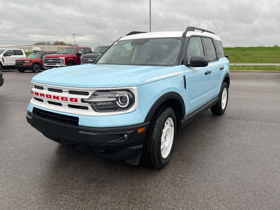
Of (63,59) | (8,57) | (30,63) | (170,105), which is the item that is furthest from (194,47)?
(8,57)

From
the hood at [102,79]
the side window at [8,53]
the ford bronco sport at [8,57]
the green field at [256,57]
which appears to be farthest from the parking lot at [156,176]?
the green field at [256,57]

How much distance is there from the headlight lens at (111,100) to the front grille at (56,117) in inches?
11.2

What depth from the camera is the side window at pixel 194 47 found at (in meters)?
3.91

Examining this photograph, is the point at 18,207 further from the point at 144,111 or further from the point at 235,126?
the point at 235,126

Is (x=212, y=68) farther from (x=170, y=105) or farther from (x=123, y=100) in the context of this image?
(x=123, y=100)

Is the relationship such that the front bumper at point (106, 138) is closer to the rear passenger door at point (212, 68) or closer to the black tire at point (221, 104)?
the rear passenger door at point (212, 68)

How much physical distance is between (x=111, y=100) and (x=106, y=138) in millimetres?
408

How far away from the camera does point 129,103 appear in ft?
8.56

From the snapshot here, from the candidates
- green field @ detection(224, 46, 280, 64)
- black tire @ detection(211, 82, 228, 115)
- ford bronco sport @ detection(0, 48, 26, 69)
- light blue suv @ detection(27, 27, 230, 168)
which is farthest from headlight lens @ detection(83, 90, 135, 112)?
green field @ detection(224, 46, 280, 64)

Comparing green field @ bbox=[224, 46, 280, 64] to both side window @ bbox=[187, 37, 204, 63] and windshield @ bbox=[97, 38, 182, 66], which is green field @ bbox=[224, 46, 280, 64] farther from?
windshield @ bbox=[97, 38, 182, 66]

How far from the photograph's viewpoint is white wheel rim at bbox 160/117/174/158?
328cm

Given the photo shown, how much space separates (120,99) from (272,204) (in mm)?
1954

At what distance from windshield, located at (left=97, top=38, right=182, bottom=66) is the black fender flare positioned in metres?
0.58

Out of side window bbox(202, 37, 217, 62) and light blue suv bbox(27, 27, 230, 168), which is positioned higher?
side window bbox(202, 37, 217, 62)
